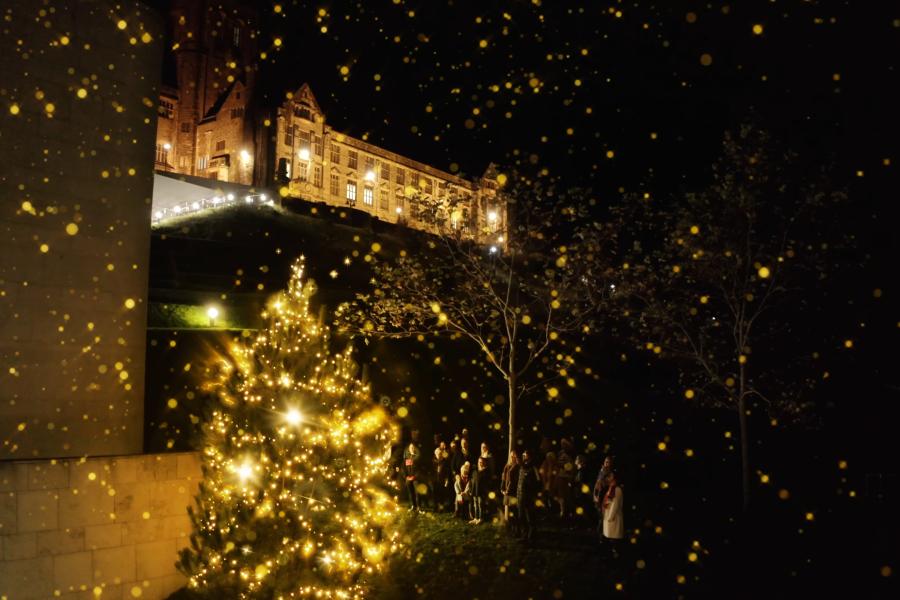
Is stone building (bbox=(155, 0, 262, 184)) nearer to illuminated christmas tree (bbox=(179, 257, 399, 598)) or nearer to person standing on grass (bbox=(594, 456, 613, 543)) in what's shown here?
person standing on grass (bbox=(594, 456, 613, 543))

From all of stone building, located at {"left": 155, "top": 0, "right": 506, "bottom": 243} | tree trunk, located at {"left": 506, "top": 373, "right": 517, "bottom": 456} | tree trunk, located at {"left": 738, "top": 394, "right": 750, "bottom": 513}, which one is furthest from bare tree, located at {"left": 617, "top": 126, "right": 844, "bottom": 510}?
stone building, located at {"left": 155, "top": 0, "right": 506, "bottom": 243}

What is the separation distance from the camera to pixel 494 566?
11586 mm

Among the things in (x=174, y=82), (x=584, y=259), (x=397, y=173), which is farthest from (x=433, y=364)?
(x=174, y=82)

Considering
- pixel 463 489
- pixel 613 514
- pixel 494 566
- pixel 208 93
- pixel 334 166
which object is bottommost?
pixel 494 566

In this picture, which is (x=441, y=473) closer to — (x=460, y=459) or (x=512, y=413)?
(x=460, y=459)

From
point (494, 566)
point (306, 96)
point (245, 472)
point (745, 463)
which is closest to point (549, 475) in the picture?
point (494, 566)

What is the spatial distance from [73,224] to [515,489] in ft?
31.8

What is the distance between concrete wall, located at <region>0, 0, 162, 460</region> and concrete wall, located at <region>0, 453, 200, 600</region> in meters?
1.40

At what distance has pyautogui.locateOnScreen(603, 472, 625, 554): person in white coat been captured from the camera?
39.0ft

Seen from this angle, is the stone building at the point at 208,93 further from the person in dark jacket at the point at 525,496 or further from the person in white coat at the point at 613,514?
the person in white coat at the point at 613,514

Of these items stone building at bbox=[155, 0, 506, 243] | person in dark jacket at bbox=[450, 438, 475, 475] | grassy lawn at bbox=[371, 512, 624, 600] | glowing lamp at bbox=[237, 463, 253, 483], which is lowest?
grassy lawn at bbox=[371, 512, 624, 600]

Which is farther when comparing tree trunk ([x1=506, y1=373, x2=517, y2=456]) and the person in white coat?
tree trunk ([x1=506, y1=373, x2=517, y2=456])

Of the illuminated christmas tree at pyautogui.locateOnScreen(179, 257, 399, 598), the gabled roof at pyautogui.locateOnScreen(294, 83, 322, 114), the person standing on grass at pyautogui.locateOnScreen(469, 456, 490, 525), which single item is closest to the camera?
the illuminated christmas tree at pyautogui.locateOnScreen(179, 257, 399, 598)

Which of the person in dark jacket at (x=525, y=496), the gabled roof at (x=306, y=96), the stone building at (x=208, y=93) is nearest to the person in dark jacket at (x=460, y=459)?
the person in dark jacket at (x=525, y=496)
